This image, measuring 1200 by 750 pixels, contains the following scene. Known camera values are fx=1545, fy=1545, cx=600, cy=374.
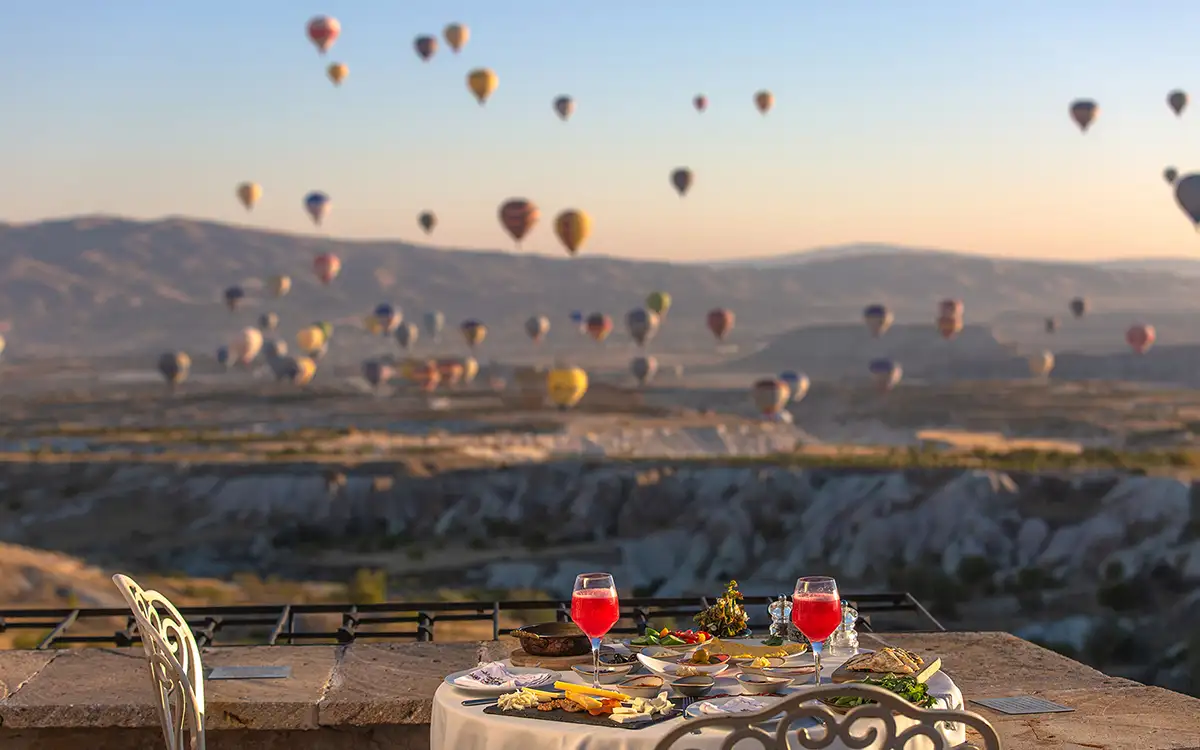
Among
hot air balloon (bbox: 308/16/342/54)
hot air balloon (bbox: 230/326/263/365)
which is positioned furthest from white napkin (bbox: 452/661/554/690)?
hot air balloon (bbox: 230/326/263/365)

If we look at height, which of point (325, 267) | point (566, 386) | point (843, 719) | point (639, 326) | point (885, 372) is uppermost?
point (325, 267)

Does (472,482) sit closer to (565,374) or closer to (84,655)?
(565,374)

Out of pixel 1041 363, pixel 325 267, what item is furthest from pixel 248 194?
pixel 1041 363

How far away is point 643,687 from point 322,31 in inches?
2946

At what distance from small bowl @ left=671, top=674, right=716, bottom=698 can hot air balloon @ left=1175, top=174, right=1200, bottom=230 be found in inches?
2309

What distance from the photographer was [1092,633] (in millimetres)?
33281

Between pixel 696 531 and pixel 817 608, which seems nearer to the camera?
pixel 817 608

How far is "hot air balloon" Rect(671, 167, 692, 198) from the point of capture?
291 ft

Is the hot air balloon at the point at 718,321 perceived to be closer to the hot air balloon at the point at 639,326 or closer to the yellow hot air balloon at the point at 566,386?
the hot air balloon at the point at 639,326

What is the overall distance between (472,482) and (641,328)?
44196 mm

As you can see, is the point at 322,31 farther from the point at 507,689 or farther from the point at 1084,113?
the point at 507,689

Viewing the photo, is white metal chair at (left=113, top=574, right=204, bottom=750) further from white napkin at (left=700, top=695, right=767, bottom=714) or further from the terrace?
the terrace

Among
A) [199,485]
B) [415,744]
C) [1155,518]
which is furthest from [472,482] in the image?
[415,744]

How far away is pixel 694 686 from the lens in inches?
171
